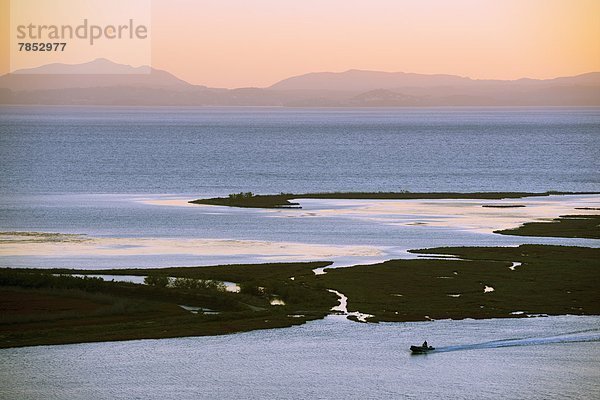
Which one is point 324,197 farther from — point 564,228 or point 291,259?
point 291,259

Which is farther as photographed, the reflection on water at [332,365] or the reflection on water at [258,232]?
the reflection on water at [258,232]

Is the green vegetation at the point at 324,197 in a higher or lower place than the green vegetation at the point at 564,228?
lower

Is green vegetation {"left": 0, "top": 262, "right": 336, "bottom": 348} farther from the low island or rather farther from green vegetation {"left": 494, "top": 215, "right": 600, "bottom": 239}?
green vegetation {"left": 494, "top": 215, "right": 600, "bottom": 239}

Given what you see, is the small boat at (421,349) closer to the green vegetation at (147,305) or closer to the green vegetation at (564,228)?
the green vegetation at (147,305)

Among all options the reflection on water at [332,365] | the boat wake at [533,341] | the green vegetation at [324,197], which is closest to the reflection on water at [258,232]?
the green vegetation at [324,197]

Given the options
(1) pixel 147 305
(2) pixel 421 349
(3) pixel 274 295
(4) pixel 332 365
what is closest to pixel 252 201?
(3) pixel 274 295
